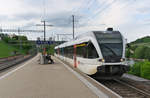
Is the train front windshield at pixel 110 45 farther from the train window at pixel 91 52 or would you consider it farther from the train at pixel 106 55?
the train window at pixel 91 52

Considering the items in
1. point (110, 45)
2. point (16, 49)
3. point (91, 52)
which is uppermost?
point (16, 49)

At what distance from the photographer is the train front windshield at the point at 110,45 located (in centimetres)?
962

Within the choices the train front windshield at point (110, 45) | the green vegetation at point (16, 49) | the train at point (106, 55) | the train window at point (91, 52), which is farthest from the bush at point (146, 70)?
the green vegetation at point (16, 49)

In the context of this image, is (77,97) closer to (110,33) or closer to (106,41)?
(106,41)

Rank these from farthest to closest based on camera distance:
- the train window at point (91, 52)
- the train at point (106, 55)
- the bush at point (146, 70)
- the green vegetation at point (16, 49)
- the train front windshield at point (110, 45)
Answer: the green vegetation at point (16, 49), the bush at point (146, 70), the train window at point (91, 52), the train front windshield at point (110, 45), the train at point (106, 55)

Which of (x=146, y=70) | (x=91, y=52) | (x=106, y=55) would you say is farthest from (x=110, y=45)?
(x=146, y=70)

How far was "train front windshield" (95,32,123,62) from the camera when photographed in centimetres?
962

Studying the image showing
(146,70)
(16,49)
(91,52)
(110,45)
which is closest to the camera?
(110,45)

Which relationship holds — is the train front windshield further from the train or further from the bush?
the bush

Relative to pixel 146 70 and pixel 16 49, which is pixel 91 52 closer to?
pixel 146 70

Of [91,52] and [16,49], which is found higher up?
[16,49]

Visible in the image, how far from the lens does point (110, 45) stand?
998cm

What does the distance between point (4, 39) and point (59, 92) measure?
90068mm

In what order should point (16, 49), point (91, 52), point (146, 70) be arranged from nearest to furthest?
point (91, 52) → point (146, 70) → point (16, 49)
